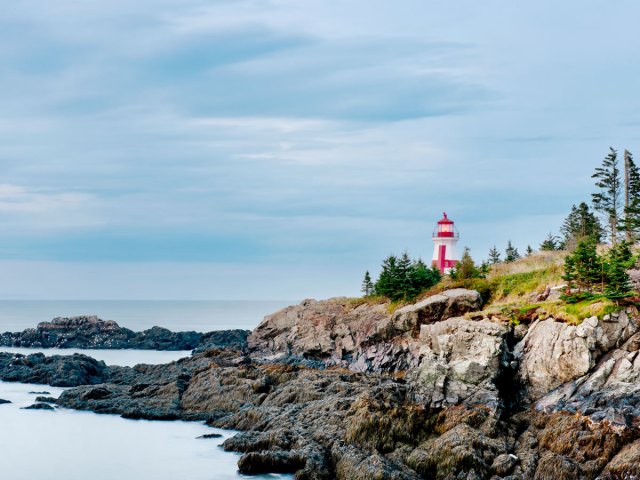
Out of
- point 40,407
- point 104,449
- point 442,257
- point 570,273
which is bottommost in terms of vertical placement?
point 104,449

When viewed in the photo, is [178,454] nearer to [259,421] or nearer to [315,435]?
[259,421]

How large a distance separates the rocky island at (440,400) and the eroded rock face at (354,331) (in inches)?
4.2

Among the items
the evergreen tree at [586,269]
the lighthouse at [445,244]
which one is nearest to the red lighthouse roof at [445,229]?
the lighthouse at [445,244]

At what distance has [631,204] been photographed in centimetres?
4938

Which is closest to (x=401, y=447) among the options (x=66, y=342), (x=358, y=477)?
(x=358, y=477)

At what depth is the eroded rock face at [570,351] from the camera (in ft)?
74.9

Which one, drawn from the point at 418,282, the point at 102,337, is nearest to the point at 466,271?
the point at 418,282

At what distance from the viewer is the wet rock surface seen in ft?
209

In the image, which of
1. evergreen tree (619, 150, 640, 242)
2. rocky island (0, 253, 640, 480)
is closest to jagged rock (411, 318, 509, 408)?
rocky island (0, 253, 640, 480)

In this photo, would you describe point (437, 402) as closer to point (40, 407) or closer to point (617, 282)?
point (617, 282)

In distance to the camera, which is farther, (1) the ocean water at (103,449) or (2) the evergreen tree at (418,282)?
(2) the evergreen tree at (418,282)

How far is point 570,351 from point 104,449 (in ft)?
53.8

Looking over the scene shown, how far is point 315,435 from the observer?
20.3 meters

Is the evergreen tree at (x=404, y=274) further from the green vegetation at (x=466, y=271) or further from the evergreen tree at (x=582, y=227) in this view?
the evergreen tree at (x=582, y=227)
